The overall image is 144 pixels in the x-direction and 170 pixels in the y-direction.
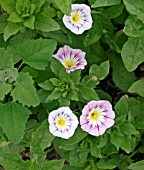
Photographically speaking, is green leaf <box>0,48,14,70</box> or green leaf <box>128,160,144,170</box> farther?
green leaf <box>128,160,144,170</box>

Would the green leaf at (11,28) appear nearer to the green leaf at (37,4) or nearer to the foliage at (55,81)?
the foliage at (55,81)

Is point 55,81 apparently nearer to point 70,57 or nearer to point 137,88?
point 70,57

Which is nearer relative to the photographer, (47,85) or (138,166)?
(47,85)

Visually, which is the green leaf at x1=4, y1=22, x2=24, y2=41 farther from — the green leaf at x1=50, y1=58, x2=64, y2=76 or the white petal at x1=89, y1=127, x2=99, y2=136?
the white petal at x1=89, y1=127, x2=99, y2=136

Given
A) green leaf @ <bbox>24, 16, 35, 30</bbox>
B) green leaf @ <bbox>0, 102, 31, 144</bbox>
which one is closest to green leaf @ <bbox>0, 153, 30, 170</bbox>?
green leaf @ <bbox>0, 102, 31, 144</bbox>

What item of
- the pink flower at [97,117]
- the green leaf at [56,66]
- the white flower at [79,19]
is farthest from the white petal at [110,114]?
the white flower at [79,19]

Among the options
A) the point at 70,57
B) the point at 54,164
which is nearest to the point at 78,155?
the point at 54,164

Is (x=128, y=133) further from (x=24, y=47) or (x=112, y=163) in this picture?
(x=24, y=47)
